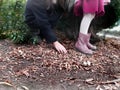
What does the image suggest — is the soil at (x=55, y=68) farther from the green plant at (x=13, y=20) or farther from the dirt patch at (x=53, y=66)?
the green plant at (x=13, y=20)

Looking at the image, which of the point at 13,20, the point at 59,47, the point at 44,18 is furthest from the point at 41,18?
the point at 13,20

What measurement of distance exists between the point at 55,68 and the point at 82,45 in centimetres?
60

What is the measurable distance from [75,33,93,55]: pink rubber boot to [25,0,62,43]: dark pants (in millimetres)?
277

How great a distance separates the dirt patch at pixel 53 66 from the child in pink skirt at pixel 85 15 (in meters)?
0.09

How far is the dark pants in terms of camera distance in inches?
160

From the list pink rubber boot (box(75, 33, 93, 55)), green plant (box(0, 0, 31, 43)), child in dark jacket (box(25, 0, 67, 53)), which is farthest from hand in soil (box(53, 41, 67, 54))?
green plant (box(0, 0, 31, 43))

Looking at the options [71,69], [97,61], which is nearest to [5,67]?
[71,69]

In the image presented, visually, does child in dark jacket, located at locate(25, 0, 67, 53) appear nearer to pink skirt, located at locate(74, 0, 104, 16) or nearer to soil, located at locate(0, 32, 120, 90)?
soil, located at locate(0, 32, 120, 90)

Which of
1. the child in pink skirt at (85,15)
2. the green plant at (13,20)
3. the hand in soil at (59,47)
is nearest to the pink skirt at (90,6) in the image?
the child in pink skirt at (85,15)

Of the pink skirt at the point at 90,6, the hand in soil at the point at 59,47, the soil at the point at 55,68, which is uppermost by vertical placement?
the pink skirt at the point at 90,6

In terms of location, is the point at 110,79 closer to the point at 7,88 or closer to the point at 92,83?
the point at 92,83

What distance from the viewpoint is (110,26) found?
16.1 ft

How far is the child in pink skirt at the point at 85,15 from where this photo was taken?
4.09m

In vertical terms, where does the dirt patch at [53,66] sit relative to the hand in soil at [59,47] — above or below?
below
